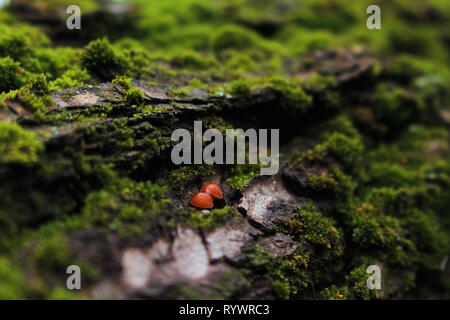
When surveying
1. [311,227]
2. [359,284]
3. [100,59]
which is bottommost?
[359,284]

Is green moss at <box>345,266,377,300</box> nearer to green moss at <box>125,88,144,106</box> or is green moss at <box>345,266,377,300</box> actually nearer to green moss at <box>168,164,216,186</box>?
green moss at <box>168,164,216,186</box>

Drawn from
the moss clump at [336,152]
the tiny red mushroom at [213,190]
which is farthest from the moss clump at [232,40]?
the tiny red mushroom at [213,190]

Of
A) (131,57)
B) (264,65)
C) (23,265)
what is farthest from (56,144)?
(264,65)

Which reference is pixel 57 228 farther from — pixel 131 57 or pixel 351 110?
pixel 351 110

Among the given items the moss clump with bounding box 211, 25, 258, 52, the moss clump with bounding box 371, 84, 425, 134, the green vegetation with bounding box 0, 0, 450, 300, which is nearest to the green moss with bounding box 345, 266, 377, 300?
the green vegetation with bounding box 0, 0, 450, 300

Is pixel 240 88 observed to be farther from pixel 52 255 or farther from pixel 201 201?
pixel 52 255

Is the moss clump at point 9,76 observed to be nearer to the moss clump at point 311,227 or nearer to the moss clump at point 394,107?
the moss clump at point 311,227

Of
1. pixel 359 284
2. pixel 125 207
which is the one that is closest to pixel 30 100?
pixel 125 207
